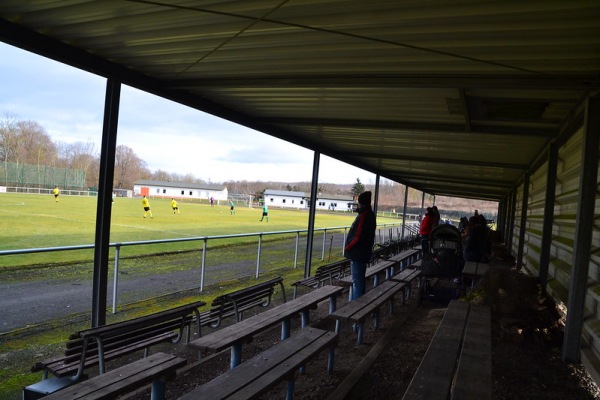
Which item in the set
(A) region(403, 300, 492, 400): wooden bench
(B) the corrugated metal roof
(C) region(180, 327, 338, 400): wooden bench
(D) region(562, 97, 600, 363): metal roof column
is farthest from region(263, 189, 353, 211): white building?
(C) region(180, 327, 338, 400): wooden bench

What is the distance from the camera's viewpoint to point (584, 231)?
146 inches

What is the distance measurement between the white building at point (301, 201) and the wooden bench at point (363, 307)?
75.7 metres

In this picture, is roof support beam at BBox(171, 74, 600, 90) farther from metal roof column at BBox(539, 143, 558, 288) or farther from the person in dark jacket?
metal roof column at BBox(539, 143, 558, 288)

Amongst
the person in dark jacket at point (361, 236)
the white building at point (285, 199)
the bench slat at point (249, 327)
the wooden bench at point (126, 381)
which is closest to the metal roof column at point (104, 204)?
the bench slat at point (249, 327)

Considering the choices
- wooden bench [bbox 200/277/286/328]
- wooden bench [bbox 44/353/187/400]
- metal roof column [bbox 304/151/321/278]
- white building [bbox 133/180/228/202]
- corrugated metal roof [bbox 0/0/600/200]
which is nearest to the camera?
wooden bench [bbox 44/353/187/400]

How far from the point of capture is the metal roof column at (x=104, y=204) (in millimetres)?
3906

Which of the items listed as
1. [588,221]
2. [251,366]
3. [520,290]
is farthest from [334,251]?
[251,366]

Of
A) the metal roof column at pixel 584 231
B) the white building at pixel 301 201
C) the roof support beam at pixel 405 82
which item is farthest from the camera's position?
the white building at pixel 301 201

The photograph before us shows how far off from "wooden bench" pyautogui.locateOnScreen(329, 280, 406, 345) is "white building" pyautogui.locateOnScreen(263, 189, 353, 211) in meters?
75.7

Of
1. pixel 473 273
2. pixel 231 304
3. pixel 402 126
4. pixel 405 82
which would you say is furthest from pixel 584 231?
pixel 231 304

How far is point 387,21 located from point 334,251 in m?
13.1

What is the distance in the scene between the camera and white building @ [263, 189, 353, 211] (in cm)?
8327

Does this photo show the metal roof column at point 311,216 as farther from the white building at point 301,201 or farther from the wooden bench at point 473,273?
the white building at point 301,201

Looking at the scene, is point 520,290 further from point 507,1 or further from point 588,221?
point 507,1
